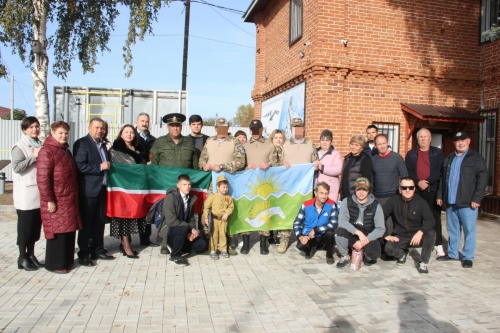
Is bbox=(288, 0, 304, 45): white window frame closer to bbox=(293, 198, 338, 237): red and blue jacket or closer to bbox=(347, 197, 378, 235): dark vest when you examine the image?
bbox=(293, 198, 338, 237): red and blue jacket

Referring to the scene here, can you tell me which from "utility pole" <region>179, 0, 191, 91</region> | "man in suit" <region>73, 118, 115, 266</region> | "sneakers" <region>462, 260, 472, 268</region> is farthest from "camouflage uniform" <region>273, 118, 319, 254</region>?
"utility pole" <region>179, 0, 191, 91</region>

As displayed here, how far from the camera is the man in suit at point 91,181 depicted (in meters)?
5.84

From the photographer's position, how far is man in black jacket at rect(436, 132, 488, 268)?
20.1ft

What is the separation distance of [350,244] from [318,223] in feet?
1.97

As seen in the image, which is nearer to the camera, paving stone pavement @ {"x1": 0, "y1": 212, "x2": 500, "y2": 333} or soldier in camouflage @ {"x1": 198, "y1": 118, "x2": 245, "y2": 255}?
→ paving stone pavement @ {"x1": 0, "y1": 212, "x2": 500, "y2": 333}

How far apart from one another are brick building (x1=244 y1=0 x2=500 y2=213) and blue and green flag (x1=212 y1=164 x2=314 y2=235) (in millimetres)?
3277

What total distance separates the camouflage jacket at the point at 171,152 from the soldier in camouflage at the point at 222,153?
0.26 m

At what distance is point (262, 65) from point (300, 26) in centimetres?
366

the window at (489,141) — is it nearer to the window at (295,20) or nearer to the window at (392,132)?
the window at (392,132)

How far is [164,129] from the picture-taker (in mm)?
17703

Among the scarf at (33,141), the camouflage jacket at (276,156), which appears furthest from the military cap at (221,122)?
the scarf at (33,141)

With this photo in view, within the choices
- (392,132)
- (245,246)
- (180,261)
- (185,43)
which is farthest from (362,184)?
(185,43)

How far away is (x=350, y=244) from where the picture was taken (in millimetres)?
6105

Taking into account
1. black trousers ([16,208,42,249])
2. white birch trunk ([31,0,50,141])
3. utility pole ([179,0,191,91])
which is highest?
utility pole ([179,0,191,91])
